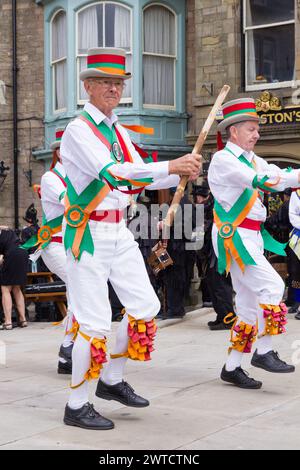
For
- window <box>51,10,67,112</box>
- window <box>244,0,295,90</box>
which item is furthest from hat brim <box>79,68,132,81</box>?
window <box>51,10,67,112</box>

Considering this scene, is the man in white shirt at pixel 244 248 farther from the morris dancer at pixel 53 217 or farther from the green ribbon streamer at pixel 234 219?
the morris dancer at pixel 53 217

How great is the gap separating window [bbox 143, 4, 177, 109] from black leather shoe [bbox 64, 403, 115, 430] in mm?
13453

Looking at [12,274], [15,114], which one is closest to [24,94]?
[15,114]

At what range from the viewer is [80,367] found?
5316 millimetres

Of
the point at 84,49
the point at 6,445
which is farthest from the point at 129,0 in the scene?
the point at 6,445

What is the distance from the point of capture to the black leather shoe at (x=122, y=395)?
5.62 m

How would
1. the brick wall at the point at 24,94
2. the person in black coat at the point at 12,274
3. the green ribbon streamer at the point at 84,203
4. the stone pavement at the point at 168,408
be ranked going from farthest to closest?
the brick wall at the point at 24,94, the person in black coat at the point at 12,274, the green ribbon streamer at the point at 84,203, the stone pavement at the point at 168,408

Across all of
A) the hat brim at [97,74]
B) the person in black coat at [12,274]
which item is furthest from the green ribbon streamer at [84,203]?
the person in black coat at [12,274]

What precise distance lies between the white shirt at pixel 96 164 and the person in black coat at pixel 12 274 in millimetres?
6290

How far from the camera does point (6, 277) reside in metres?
11.7

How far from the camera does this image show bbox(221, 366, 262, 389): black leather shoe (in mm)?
A: 6457

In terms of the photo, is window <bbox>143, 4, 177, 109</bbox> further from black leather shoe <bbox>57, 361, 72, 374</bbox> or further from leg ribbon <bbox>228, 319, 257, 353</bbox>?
leg ribbon <bbox>228, 319, 257, 353</bbox>

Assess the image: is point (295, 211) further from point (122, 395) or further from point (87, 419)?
point (87, 419)
